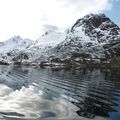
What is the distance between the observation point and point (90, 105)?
1966 inches

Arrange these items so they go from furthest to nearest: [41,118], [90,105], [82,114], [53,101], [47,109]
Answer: [53,101] < [90,105] < [47,109] < [82,114] < [41,118]

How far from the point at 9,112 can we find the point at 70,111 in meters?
8.85

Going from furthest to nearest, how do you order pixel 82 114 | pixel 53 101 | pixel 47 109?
pixel 53 101 → pixel 47 109 → pixel 82 114

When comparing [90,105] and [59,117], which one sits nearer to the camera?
[59,117]

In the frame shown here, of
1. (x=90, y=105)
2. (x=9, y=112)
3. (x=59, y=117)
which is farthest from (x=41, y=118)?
(x=90, y=105)

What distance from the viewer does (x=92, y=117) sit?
40.0 meters

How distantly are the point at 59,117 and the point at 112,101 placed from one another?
20023 millimetres

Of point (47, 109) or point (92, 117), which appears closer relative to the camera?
point (92, 117)

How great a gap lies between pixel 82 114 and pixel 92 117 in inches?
82.3

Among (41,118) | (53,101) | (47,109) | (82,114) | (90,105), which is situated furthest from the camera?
(53,101)

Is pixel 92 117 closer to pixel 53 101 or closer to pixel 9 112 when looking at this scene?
pixel 9 112

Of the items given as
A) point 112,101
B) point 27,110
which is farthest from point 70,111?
point 112,101

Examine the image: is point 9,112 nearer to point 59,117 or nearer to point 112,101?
point 59,117

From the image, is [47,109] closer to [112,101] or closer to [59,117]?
[59,117]
